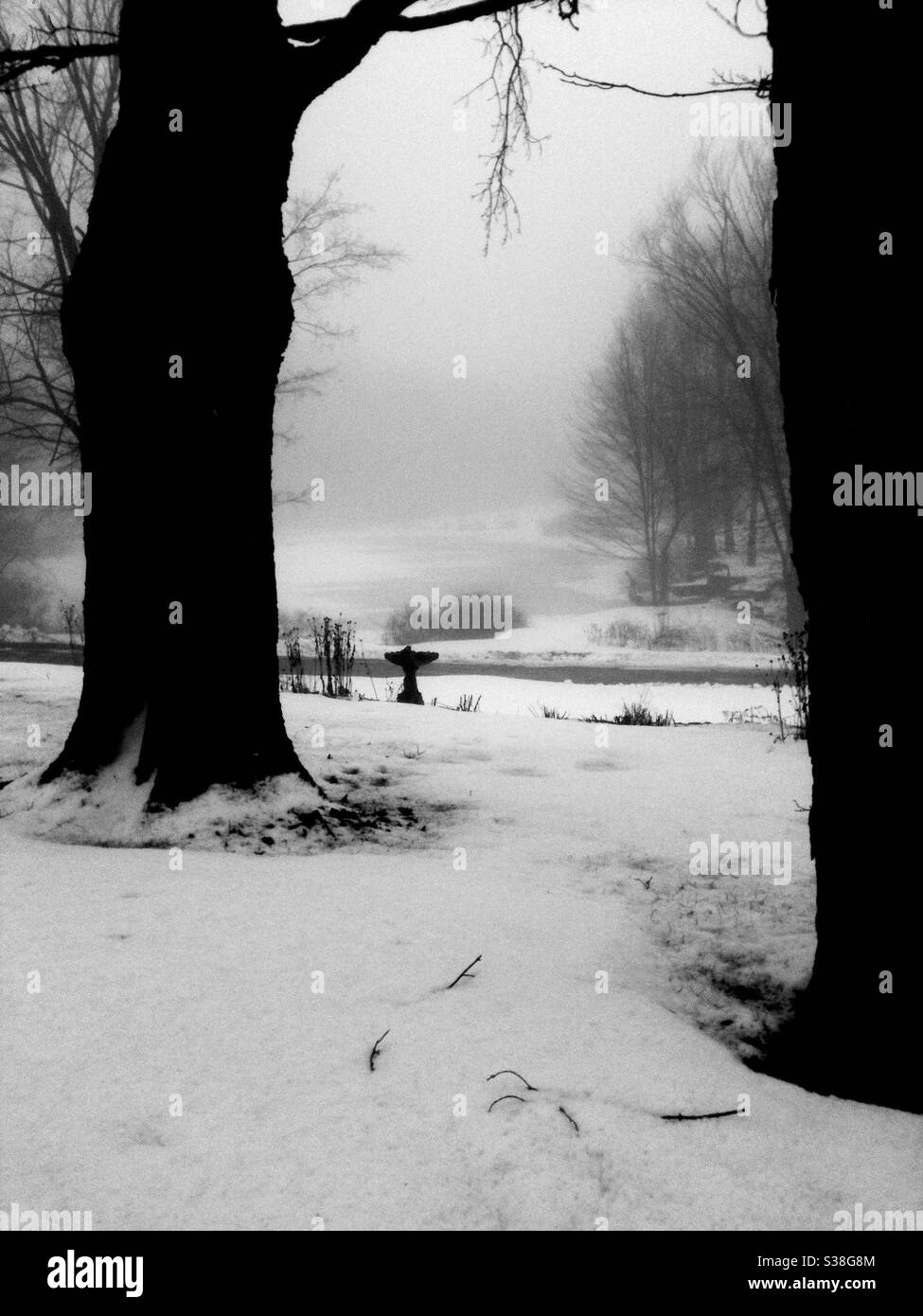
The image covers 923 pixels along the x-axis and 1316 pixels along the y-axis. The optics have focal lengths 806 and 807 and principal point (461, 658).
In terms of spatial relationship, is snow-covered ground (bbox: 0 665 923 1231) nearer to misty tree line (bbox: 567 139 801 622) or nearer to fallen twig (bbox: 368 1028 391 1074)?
fallen twig (bbox: 368 1028 391 1074)

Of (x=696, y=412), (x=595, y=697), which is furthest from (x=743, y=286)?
(x=595, y=697)

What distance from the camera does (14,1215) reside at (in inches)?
48.4

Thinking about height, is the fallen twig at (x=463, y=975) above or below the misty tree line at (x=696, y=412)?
below

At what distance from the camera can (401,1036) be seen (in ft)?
5.80

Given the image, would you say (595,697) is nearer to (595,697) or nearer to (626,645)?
(595,697)

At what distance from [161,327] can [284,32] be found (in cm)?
167

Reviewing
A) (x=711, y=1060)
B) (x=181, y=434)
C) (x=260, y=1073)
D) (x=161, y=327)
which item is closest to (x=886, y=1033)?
(x=711, y=1060)
